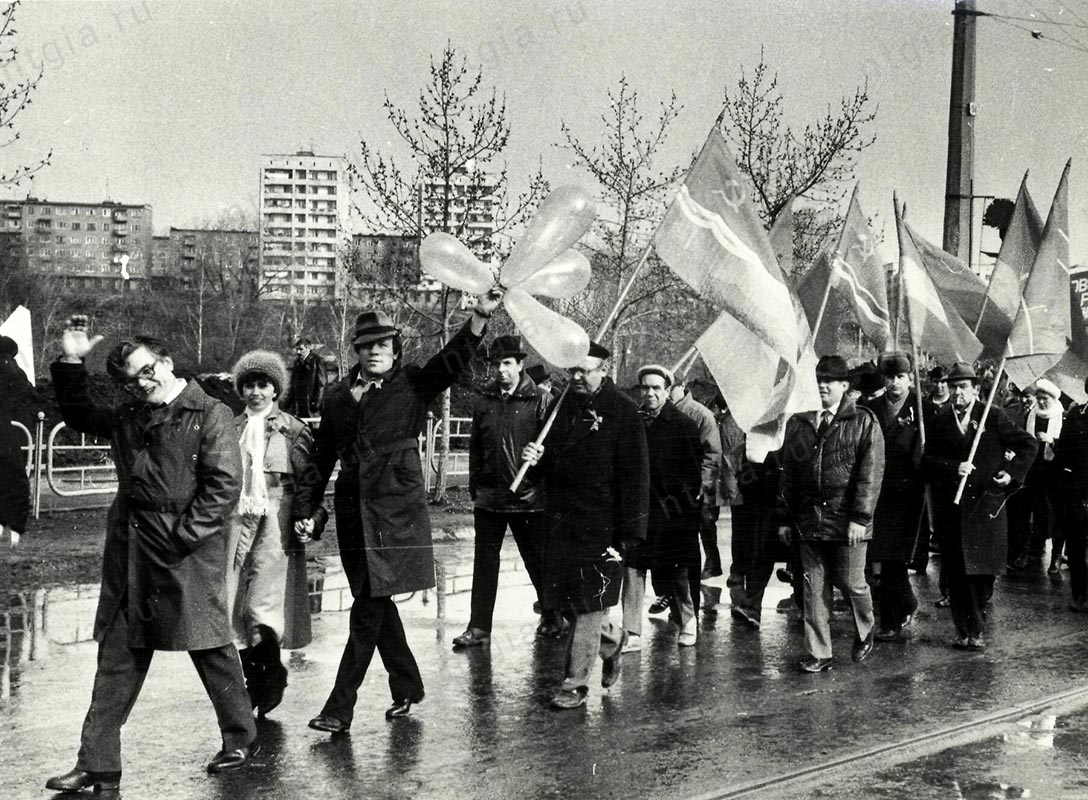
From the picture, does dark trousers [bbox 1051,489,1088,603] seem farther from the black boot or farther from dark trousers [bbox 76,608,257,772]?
dark trousers [bbox 76,608,257,772]

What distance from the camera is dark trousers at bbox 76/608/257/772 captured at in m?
5.40

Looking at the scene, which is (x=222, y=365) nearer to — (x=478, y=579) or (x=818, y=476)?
(x=478, y=579)

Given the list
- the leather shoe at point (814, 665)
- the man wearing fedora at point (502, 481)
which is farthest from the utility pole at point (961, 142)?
the leather shoe at point (814, 665)

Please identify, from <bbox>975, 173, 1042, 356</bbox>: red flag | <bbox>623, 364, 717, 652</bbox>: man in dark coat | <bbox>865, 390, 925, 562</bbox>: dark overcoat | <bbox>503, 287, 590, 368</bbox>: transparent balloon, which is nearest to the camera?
<bbox>503, 287, 590, 368</bbox>: transparent balloon

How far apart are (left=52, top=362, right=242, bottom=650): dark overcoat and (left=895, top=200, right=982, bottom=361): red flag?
7.01 meters

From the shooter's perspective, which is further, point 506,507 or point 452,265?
point 506,507

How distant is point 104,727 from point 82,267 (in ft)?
339

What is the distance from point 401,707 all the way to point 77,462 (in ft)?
54.5

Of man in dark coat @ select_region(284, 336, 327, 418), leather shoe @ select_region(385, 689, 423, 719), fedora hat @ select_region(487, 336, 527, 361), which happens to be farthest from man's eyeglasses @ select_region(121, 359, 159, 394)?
man in dark coat @ select_region(284, 336, 327, 418)

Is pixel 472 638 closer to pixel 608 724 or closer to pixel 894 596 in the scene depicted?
pixel 608 724

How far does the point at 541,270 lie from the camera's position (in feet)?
21.9

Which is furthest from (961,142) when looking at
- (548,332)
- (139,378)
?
(139,378)

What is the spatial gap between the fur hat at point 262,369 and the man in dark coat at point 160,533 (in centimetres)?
Answer: 104

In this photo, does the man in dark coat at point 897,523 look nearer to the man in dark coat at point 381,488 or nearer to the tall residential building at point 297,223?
the man in dark coat at point 381,488
